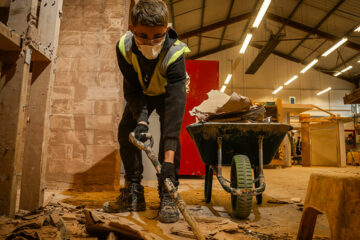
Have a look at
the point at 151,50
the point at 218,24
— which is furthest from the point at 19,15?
the point at 218,24

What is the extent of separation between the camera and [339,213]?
32.8 inches

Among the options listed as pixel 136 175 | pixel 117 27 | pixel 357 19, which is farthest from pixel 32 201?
pixel 357 19

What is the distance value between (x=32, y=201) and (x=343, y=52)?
54.7ft

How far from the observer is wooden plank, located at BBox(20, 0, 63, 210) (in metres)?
1.50

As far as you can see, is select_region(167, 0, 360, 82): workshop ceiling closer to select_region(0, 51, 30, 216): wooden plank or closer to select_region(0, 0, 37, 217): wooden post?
select_region(0, 0, 37, 217): wooden post

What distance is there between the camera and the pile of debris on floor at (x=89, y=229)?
3.56 ft

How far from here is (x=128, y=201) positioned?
1.77 metres

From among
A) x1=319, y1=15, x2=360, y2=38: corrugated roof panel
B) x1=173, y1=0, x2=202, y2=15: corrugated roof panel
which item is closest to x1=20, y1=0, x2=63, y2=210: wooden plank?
x1=173, y1=0, x2=202, y2=15: corrugated roof panel

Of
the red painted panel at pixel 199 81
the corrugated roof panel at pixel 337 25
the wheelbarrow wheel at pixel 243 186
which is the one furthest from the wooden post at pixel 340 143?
the wheelbarrow wheel at pixel 243 186

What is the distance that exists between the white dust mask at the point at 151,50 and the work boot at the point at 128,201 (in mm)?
976

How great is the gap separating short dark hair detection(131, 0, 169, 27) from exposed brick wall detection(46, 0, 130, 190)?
57.7 inches

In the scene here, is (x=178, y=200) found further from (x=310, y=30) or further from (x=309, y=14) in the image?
(x=310, y=30)

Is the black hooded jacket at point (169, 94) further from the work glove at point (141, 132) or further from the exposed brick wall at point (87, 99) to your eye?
the exposed brick wall at point (87, 99)

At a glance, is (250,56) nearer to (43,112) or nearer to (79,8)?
(79,8)
